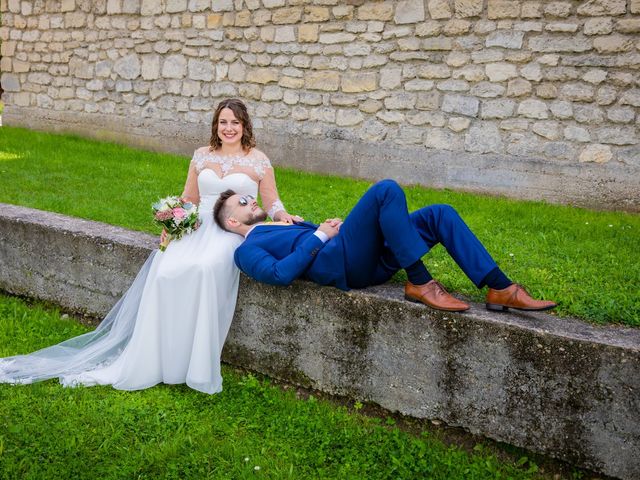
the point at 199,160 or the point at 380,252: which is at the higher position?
the point at 199,160

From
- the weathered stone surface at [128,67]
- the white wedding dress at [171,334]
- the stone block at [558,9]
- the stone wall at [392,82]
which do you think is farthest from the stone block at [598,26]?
the weathered stone surface at [128,67]

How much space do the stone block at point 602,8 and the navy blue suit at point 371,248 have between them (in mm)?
4601

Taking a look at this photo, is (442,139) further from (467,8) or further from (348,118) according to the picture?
(467,8)

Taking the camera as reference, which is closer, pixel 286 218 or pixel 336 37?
pixel 286 218

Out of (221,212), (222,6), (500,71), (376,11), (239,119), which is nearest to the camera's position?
(221,212)

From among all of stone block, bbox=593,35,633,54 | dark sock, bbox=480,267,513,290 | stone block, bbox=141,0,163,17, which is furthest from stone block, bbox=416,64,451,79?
dark sock, bbox=480,267,513,290

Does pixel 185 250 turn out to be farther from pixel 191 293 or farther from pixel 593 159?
pixel 593 159

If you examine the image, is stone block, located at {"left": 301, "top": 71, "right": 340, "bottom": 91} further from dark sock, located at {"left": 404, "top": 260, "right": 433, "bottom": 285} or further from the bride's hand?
dark sock, located at {"left": 404, "top": 260, "right": 433, "bottom": 285}

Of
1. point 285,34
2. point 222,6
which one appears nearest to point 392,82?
point 285,34

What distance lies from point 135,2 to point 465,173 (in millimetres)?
6162

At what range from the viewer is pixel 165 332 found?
12.1ft

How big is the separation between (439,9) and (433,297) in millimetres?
5394

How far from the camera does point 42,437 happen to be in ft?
10.2

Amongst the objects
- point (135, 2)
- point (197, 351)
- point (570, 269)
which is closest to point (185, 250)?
point (197, 351)
